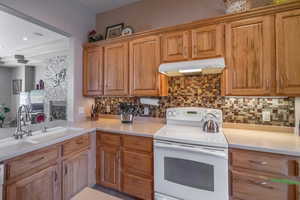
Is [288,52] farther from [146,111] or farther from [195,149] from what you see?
[146,111]

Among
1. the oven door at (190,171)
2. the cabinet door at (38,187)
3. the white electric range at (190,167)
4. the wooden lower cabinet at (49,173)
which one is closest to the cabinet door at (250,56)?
the white electric range at (190,167)

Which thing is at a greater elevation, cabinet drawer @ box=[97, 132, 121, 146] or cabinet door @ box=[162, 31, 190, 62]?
cabinet door @ box=[162, 31, 190, 62]

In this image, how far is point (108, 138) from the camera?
186 centimetres

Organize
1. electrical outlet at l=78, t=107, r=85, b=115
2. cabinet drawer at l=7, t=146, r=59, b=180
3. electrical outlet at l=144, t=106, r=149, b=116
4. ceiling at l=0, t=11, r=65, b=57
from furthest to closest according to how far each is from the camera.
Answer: electrical outlet at l=78, t=107, r=85, b=115
electrical outlet at l=144, t=106, r=149, b=116
ceiling at l=0, t=11, r=65, b=57
cabinet drawer at l=7, t=146, r=59, b=180

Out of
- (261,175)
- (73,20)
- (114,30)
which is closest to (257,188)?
(261,175)

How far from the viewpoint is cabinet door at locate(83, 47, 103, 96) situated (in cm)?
236

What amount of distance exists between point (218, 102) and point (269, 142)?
0.72 m

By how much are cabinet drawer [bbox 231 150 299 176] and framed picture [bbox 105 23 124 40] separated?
8.00 feet

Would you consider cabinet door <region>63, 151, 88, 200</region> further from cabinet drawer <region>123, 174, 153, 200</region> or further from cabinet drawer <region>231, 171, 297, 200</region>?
cabinet drawer <region>231, 171, 297, 200</region>

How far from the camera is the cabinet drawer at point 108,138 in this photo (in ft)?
5.88

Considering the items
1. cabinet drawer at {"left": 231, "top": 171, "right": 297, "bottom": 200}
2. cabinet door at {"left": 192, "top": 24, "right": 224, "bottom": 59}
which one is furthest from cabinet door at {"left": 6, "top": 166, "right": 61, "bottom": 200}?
cabinet door at {"left": 192, "top": 24, "right": 224, "bottom": 59}

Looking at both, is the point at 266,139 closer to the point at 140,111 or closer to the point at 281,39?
the point at 281,39

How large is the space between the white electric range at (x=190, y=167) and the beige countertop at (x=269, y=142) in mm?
128

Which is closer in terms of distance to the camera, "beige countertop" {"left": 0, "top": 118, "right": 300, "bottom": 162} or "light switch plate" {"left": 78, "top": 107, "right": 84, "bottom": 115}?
"beige countertop" {"left": 0, "top": 118, "right": 300, "bottom": 162}
